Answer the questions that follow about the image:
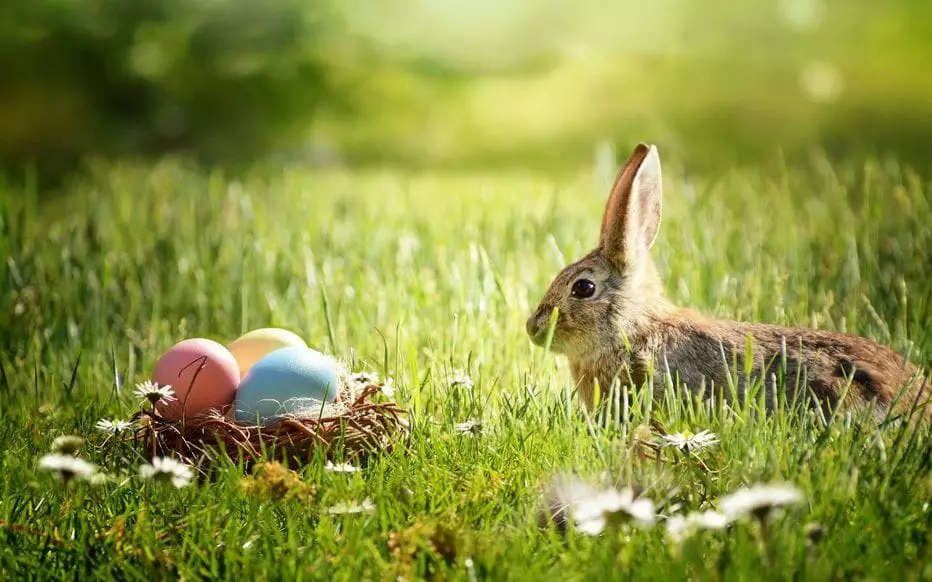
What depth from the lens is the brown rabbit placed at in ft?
12.1

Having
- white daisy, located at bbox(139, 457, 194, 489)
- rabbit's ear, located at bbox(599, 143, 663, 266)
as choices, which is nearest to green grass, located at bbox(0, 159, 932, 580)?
white daisy, located at bbox(139, 457, 194, 489)

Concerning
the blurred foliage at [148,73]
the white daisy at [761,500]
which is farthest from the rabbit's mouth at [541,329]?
the blurred foliage at [148,73]

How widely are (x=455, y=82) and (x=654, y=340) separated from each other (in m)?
10.8

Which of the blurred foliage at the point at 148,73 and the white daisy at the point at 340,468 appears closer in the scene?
the white daisy at the point at 340,468

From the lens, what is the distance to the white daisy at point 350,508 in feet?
9.91

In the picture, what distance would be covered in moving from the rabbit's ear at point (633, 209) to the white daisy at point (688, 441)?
36.6 inches

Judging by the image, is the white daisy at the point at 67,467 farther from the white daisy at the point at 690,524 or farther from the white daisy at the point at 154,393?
the white daisy at the point at 690,524

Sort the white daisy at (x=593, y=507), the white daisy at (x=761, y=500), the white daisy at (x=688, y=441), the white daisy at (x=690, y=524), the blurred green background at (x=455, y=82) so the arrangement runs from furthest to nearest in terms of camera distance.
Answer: the blurred green background at (x=455, y=82) < the white daisy at (x=688, y=441) < the white daisy at (x=690, y=524) < the white daisy at (x=593, y=507) < the white daisy at (x=761, y=500)

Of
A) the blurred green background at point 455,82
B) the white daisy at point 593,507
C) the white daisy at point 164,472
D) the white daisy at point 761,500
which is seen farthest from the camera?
the blurred green background at point 455,82

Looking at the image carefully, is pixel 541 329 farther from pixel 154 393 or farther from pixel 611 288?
pixel 154 393

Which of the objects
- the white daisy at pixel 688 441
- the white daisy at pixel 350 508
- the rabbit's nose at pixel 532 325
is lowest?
the white daisy at pixel 350 508

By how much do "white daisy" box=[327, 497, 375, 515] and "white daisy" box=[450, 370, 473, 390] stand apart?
2.44 ft

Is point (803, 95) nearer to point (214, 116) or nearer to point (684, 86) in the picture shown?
point (684, 86)

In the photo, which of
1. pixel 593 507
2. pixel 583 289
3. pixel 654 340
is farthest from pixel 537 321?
pixel 593 507
